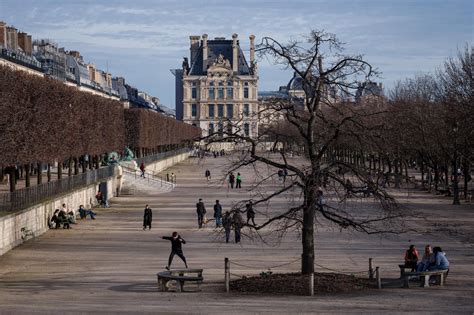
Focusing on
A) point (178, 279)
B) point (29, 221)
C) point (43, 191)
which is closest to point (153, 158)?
point (43, 191)

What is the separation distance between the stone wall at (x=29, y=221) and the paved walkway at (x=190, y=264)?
44 centimetres

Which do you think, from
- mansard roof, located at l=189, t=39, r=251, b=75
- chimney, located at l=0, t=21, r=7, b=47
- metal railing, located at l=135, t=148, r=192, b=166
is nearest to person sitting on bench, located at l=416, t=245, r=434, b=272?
metal railing, located at l=135, t=148, r=192, b=166

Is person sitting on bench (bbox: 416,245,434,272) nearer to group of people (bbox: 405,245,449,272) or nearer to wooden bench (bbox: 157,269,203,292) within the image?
group of people (bbox: 405,245,449,272)

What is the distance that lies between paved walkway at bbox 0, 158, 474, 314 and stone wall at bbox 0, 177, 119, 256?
1.45 feet

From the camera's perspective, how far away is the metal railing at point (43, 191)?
30797 millimetres

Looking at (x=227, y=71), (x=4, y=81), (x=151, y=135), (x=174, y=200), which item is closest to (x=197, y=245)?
(x=4, y=81)

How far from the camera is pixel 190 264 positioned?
26.1 meters

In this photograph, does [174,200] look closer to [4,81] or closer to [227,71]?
[4,81]

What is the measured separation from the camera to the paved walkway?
19.1m

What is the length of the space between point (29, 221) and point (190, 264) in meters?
8.74

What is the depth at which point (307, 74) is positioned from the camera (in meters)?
21.6

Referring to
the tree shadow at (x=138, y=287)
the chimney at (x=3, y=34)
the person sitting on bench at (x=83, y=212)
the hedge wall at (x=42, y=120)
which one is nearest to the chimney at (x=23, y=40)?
the chimney at (x=3, y=34)

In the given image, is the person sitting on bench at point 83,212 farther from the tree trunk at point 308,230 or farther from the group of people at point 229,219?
the tree trunk at point 308,230

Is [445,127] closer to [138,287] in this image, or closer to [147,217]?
[147,217]
